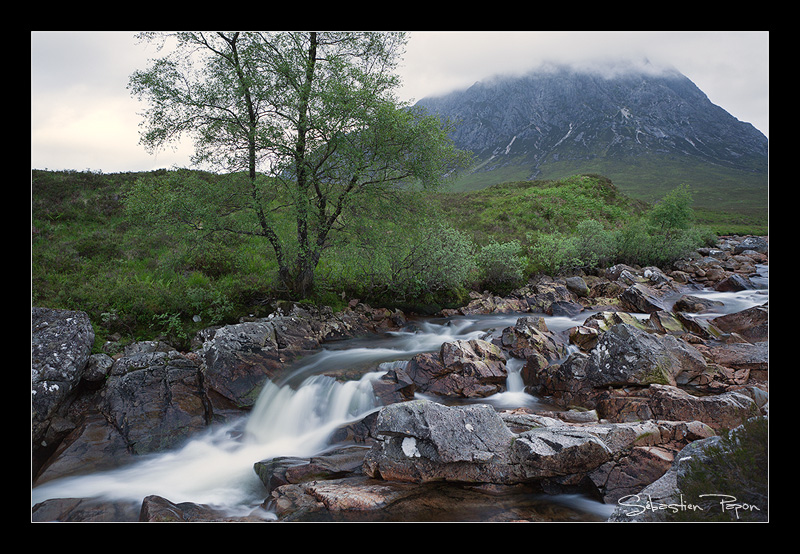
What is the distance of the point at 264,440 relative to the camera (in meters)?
9.30

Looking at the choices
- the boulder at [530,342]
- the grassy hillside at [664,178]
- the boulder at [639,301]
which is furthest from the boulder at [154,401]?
the boulder at [639,301]

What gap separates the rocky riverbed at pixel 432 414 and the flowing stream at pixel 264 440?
0.54ft

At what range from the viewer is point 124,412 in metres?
9.24

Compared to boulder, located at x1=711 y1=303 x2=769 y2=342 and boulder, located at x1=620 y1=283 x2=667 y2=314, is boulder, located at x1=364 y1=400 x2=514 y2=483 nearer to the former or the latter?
boulder, located at x1=711 y1=303 x2=769 y2=342

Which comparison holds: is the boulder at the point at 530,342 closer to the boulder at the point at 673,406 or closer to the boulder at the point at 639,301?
the boulder at the point at 673,406

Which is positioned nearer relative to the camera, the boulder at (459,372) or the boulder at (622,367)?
the boulder at (622,367)

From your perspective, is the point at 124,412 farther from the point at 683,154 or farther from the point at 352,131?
the point at 683,154

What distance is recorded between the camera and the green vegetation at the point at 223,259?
13.2 meters

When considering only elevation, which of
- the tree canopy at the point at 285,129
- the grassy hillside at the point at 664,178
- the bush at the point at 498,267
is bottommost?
the bush at the point at 498,267

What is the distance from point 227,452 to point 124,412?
281cm

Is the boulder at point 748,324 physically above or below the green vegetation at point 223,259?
below

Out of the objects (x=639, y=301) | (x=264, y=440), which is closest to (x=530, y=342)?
(x=264, y=440)

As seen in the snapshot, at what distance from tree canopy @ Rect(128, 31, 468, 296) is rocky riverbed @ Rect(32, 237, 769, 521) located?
14.3 ft
